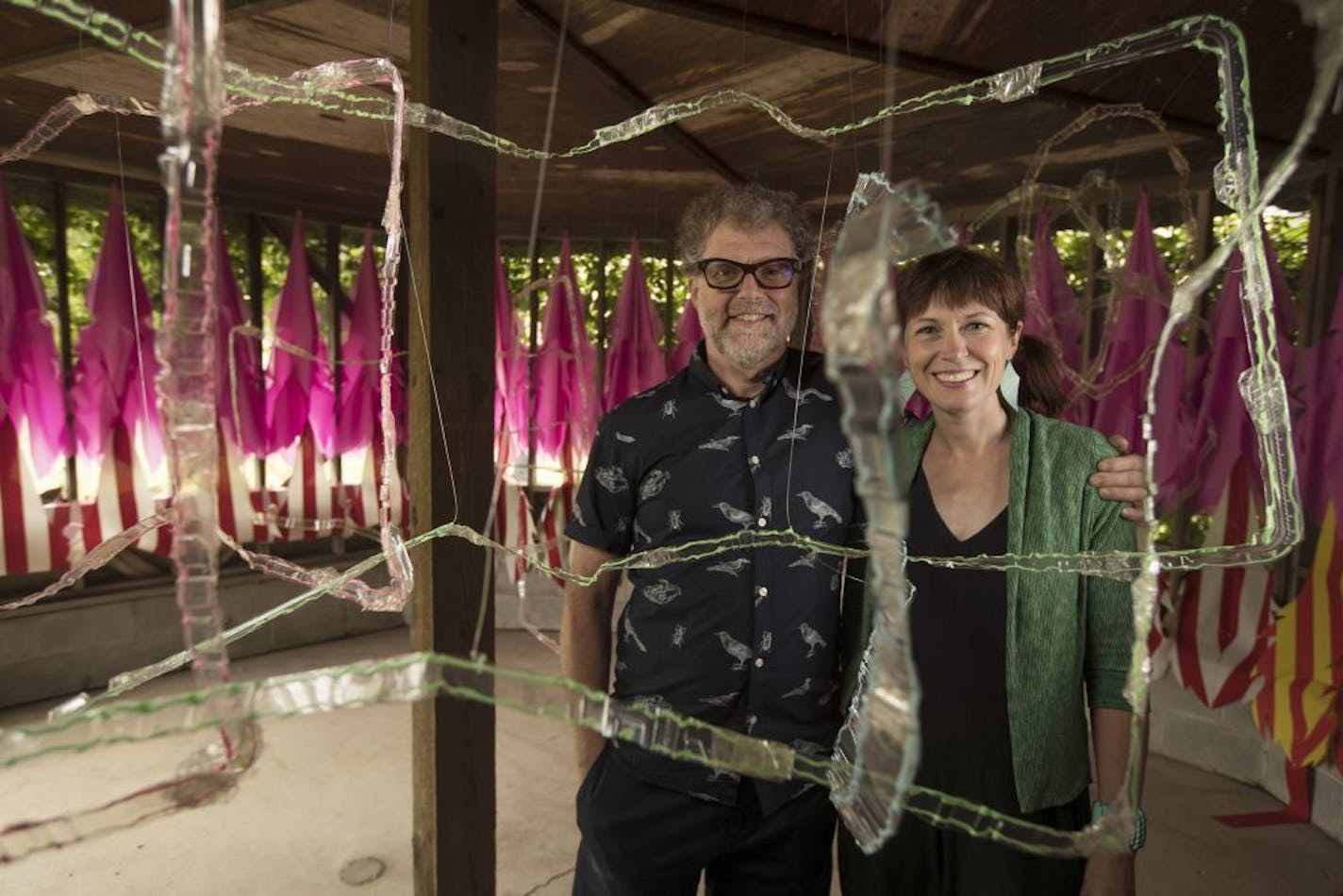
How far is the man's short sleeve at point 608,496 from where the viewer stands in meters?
1.44

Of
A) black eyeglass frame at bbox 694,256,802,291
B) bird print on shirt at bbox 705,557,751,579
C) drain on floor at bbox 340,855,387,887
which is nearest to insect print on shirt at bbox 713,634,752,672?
bird print on shirt at bbox 705,557,751,579

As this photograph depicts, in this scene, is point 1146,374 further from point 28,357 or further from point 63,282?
point 63,282

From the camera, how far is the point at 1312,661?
8.39ft

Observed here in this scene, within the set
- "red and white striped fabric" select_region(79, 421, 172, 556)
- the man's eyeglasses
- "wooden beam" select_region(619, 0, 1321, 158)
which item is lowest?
"red and white striped fabric" select_region(79, 421, 172, 556)

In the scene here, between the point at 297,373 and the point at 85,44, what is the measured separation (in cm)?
233

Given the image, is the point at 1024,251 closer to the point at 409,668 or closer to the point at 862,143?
the point at 862,143

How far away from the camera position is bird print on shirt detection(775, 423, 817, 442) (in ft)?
4.39

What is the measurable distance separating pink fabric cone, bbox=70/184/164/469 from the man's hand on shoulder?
3.54 metres

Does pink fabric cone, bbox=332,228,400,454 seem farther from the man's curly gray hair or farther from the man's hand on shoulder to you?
the man's hand on shoulder

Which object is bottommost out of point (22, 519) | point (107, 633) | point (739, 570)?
point (107, 633)

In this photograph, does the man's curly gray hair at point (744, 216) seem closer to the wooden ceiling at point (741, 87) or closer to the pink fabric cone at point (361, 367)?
the wooden ceiling at point (741, 87)

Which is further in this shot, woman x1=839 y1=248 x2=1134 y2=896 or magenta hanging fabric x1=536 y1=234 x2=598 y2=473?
magenta hanging fabric x1=536 y1=234 x2=598 y2=473

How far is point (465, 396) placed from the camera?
63.9 inches

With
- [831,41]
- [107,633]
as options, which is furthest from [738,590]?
[107,633]
